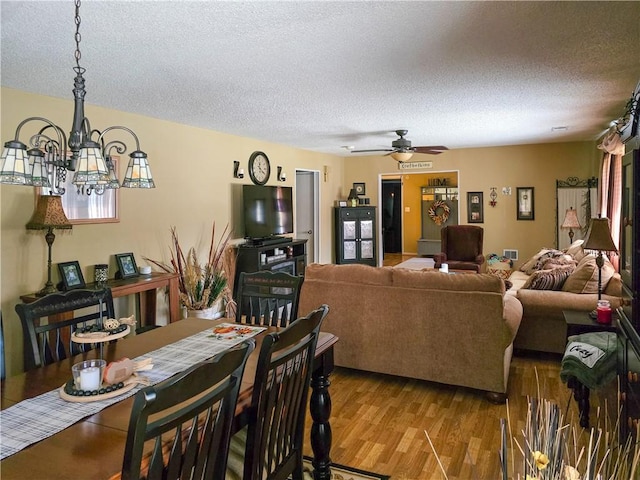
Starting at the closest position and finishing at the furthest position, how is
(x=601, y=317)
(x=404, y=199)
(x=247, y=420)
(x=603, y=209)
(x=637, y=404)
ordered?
1. (x=247, y=420)
2. (x=637, y=404)
3. (x=601, y=317)
4. (x=603, y=209)
5. (x=404, y=199)

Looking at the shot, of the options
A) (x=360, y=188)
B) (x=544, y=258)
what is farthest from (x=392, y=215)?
(x=544, y=258)

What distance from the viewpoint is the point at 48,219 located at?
348 cm

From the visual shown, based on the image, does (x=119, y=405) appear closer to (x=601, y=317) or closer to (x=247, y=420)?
(x=247, y=420)

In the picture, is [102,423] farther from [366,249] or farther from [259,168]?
[366,249]

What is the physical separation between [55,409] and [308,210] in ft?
23.7

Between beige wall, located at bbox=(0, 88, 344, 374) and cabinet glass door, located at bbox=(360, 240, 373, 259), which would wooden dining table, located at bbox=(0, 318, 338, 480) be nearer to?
beige wall, located at bbox=(0, 88, 344, 374)

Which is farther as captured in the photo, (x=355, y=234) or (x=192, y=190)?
(x=355, y=234)

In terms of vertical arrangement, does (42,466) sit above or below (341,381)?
above

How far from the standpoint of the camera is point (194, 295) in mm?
4953

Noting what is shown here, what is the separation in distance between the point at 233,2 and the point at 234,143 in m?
4.15

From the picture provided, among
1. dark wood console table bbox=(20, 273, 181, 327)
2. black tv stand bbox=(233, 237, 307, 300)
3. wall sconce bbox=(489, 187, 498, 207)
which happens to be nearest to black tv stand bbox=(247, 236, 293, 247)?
black tv stand bbox=(233, 237, 307, 300)

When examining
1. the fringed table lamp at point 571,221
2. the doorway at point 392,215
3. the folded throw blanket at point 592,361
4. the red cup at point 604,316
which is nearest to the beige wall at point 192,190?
the fringed table lamp at point 571,221

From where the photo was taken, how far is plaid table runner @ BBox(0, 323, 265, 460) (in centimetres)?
132

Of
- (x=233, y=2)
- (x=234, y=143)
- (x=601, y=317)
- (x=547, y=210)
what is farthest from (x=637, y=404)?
(x=547, y=210)
